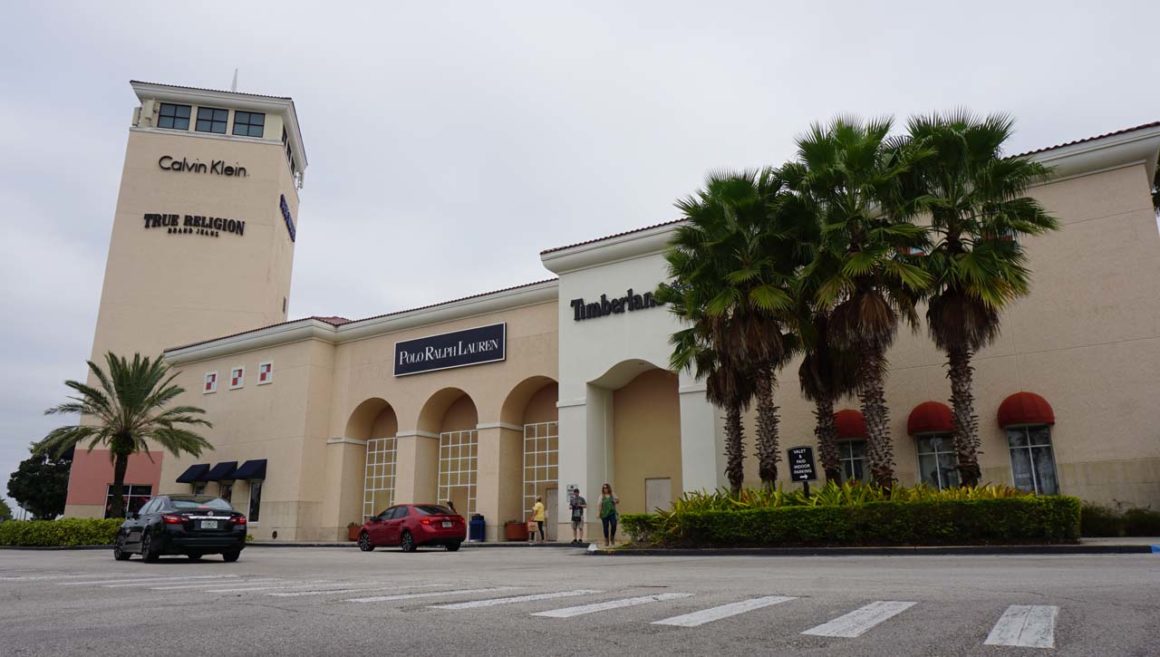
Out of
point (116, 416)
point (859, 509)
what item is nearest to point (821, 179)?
point (859, 509)

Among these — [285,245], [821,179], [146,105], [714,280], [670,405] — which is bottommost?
[670,405]

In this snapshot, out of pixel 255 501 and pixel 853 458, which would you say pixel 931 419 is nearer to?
pixel 853 458

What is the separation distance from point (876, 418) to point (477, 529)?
1607 centimetres

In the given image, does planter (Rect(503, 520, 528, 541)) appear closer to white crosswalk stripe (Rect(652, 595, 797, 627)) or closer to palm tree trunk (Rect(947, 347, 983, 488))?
palm tree trunk (Rect(947, 347, 983, 488))

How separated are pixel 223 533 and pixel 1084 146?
72.2ft

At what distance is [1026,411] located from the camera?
19000mm

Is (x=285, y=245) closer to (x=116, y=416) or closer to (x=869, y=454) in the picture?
(x=116, y=416)

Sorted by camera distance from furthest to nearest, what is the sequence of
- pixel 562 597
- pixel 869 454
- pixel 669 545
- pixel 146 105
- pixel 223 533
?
pixel 146 105, pixel 669 545, pixel 869 454, pixel 223 533, pixel 562 597

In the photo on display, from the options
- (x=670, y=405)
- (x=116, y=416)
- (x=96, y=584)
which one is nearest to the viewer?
(x=96, y=584)

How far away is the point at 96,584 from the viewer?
10398mm

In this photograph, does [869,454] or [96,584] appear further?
[869,454]

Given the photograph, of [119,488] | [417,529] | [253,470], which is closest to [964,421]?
[417,529]

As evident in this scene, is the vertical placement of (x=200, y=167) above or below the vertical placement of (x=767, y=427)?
above

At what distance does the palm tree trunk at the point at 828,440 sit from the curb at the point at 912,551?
3233 mm
